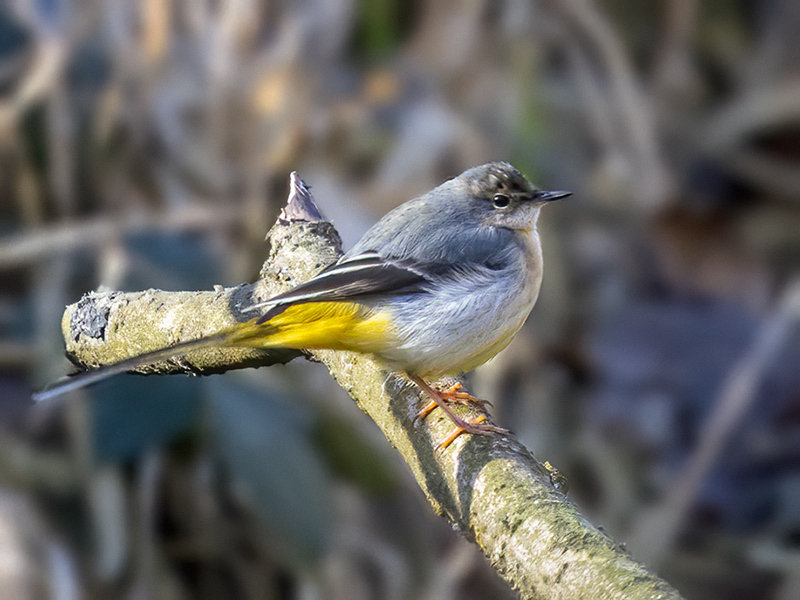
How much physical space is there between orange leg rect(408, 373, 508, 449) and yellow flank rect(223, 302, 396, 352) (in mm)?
125

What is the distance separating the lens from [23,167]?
13.8 feet

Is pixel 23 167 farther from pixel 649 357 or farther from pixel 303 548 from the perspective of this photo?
pixel 649 357

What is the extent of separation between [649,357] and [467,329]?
2.81m

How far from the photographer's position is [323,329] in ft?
6.55

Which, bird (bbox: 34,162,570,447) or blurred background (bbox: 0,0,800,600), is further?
blurred background (bbox: 0,0,800,600)

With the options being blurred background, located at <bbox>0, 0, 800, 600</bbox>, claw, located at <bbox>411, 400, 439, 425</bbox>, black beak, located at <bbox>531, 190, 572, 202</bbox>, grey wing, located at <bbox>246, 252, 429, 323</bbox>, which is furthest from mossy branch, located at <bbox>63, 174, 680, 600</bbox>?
blurred background, located at <bbox>0, 0, 800, 600</bbox>

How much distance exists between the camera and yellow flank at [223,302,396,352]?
1934 millimetres

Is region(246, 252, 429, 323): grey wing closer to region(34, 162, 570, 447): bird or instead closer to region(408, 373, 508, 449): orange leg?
region(34, 162, 570, 447): bird

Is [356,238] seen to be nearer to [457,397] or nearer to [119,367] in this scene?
[457,397]

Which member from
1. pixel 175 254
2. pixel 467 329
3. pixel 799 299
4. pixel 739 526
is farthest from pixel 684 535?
pixel 467 329

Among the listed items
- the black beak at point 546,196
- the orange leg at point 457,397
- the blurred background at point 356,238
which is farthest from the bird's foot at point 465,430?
the blurred background at point 356,238

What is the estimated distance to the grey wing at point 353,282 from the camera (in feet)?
6.32

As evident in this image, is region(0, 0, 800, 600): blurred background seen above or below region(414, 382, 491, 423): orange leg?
above

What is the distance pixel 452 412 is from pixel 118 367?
24.6 inches
